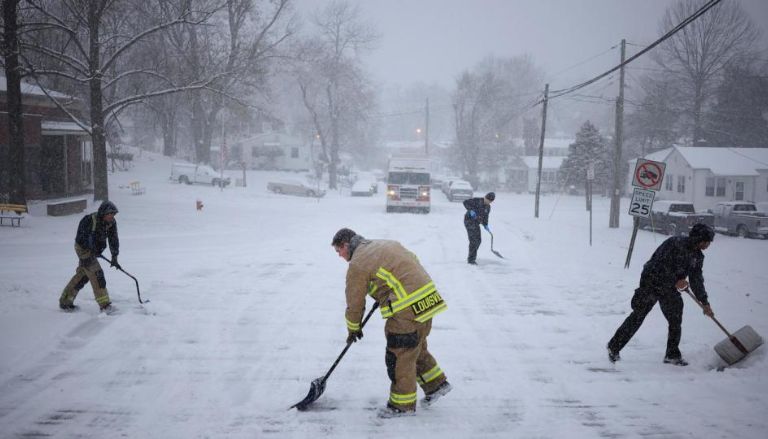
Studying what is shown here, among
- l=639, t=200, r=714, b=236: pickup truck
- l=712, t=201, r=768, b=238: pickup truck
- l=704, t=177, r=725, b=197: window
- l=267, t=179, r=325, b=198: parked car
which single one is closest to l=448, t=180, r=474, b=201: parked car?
l=267, t=179, r=325, b=198: parked car

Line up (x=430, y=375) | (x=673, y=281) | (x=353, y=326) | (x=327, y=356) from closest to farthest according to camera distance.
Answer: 1. (x=353, y=326)
2. (x=430, y=375)
3. (x=673, y=281)
4. (x=327, y=356)

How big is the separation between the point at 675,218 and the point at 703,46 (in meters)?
32.5

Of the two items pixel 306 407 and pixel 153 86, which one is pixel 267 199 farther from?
pixel 306 407

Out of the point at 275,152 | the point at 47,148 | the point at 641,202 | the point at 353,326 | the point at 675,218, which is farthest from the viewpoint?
the point at 275,152

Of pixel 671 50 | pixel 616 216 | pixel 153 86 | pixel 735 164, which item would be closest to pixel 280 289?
pixel 616 216

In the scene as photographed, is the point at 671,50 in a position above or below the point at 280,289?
above

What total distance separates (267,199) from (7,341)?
25698 millimetres

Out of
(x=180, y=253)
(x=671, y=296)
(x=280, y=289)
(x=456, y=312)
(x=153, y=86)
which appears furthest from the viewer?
(x=153, y=86)

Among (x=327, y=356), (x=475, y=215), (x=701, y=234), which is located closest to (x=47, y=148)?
(x=475, y=215)

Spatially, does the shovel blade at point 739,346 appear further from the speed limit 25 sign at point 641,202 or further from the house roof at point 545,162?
the house roof at point 545,162

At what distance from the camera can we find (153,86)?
1357 inches

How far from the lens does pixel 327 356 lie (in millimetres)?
6336

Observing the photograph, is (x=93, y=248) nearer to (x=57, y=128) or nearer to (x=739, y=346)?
(x=739, y=346)

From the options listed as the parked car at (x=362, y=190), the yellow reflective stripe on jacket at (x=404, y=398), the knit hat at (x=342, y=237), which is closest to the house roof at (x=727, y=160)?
the parked car at (x=362, y=190)
